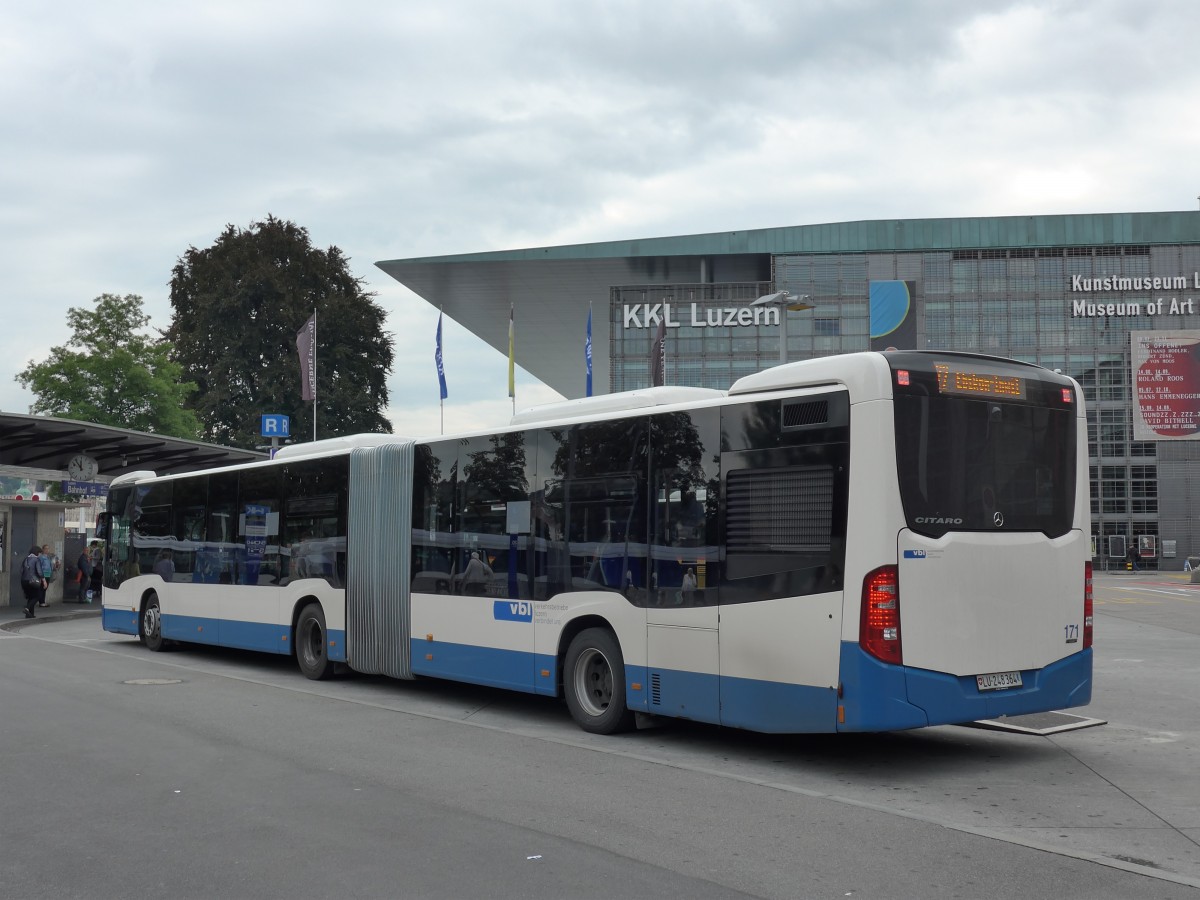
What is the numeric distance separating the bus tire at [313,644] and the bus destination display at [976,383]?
900cm

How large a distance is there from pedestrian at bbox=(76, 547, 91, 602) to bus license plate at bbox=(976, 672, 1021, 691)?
30376 mm

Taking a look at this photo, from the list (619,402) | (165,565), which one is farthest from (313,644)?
(619,402)

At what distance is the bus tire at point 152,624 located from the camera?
20.2 metres

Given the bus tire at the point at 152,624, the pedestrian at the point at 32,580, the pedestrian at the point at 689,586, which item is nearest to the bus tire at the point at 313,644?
the bus tire at the point at 152,624

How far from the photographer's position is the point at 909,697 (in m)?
8.76

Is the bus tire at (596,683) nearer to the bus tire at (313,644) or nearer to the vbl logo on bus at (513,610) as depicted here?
the vbl logo on bus at (513,610)

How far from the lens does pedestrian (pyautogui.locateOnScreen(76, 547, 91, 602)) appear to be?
3456 centimetres

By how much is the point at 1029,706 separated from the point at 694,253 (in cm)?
6767

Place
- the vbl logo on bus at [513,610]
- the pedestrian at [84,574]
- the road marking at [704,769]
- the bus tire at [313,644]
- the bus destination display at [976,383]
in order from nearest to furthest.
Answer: the road marking at [704,769] → the bus destination display at [976,383] → the vbl logo on bus at [513,610] → the bus tire at [313,644] → the pedestrian at [84,574]

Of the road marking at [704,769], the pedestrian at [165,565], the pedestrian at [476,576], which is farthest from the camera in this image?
the pedestrian at [165,565]

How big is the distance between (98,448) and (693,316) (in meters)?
49.9

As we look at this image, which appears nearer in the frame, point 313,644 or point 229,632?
point 313,644

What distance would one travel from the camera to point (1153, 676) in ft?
50.7

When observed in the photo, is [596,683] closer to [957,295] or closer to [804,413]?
[804,413]
